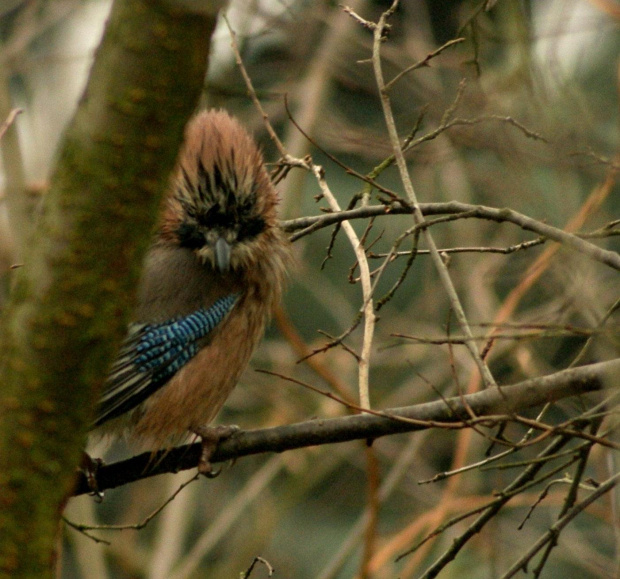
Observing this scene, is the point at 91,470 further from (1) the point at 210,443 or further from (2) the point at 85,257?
(2) the point at 85,257

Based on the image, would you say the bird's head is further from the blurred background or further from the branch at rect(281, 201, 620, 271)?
the branch at rect(281, 201, 620, 271)

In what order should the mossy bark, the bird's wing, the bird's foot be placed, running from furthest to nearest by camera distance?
1. the bird's wing
2. the bird's foot
3. the mossy bark

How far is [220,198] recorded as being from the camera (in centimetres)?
498

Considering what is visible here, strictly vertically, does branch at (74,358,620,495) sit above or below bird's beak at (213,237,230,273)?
below

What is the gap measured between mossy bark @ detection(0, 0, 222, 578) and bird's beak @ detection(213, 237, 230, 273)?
2491mm

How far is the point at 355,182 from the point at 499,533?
4.32m

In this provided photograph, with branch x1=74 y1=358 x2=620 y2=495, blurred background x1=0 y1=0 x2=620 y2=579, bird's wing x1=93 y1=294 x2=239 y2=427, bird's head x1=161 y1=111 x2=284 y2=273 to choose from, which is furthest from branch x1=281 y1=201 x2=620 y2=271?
blurred background x1=0 y1=0 x2=620 y2=579

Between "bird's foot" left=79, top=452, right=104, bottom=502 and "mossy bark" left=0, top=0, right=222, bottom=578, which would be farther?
"bird's foot" left=79, top=452, right=104, bottom=502

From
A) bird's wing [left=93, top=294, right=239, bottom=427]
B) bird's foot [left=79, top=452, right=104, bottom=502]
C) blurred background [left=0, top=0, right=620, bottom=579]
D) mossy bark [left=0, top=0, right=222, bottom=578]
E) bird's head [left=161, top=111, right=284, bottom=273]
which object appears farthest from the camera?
blurred background [left=0, top=0, right=620, bottom=579]

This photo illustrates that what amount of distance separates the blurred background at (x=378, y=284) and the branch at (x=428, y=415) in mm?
1837

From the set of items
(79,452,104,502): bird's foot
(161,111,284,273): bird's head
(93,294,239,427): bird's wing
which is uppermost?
(161,111,284,273): bird's head

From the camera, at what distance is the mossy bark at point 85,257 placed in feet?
A: 7.24

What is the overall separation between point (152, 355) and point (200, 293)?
41cm

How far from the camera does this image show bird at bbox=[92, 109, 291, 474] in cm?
490
